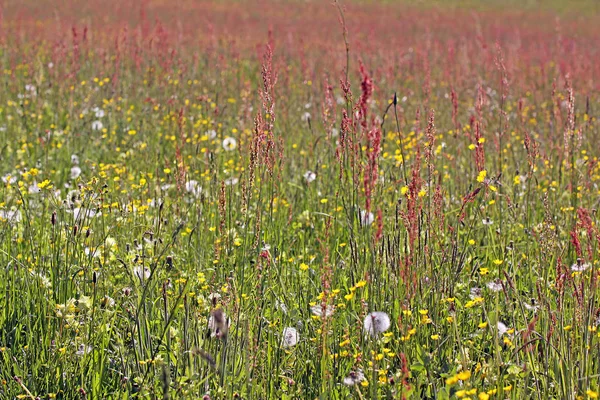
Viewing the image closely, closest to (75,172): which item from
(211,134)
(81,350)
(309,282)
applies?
(211,134)

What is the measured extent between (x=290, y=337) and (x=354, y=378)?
1.12 ft

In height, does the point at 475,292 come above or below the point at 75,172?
above

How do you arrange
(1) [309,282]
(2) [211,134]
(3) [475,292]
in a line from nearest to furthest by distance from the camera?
(3) [475,292]
(1) [309,282]
(2) [211,134]

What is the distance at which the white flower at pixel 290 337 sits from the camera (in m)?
2.24

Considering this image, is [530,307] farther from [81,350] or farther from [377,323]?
[81,350]

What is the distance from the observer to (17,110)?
5.96m

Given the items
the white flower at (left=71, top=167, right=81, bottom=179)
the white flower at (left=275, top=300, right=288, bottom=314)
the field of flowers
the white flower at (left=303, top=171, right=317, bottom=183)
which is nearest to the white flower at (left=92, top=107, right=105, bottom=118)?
the field of flowers

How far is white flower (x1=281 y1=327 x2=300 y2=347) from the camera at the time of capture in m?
2.24

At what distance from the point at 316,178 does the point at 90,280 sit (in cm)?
177

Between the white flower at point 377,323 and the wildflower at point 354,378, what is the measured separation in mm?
133

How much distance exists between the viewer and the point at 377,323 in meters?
2.13

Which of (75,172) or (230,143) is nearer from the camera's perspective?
(75,172)

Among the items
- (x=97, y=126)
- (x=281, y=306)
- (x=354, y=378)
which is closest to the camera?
(x=354, y=378)

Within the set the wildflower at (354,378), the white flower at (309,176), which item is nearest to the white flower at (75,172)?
the white flower at (309,176)
